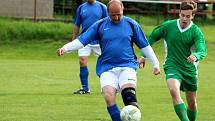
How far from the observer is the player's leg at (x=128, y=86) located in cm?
1002

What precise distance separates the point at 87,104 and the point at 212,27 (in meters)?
33.3

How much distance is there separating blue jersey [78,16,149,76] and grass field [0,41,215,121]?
6.23ft

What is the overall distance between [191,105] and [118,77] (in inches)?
60.8

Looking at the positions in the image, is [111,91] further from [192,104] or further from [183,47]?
[192,104]

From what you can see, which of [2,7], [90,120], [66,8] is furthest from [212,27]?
[90,120]

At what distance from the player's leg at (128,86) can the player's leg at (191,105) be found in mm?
1265

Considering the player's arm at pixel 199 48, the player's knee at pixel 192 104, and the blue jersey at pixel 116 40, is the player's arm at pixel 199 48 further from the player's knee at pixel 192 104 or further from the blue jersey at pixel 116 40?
the player's knee at pixel 192 104

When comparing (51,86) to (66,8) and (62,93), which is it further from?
(66,8)

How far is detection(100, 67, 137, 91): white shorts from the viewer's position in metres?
10.2

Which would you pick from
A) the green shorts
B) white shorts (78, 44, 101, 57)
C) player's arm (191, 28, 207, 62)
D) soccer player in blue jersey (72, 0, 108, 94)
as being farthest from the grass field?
player's arm (191, 28, 207, 62)

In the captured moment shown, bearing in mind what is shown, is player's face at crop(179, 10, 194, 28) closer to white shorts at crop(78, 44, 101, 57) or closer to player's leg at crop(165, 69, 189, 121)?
player's leg at crop(165, 69, 189, 121)

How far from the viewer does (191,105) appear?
11.2 meters

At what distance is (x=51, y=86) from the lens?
18.6 meters

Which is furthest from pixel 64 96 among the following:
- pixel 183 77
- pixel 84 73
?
pixel 183 77
